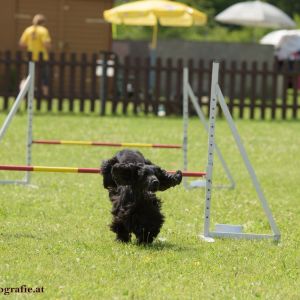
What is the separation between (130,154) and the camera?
285 inches

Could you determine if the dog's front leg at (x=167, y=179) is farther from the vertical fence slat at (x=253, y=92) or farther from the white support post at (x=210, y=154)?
the vertical fence slat at (x=253, y=92)

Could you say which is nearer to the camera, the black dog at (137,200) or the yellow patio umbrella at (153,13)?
the black dog at (137,200)

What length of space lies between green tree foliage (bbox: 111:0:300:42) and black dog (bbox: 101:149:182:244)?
3616cm

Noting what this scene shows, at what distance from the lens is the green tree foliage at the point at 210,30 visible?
146ft

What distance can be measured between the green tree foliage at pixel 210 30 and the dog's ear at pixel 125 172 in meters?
36.2

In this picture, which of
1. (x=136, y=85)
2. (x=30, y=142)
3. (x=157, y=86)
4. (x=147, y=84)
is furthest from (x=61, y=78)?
(x=30, y=142)

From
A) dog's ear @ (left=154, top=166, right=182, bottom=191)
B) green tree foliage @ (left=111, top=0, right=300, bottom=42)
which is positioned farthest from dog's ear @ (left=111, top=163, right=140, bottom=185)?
green tree foliage @ (left=111, top=0, right=300, bottom=42)

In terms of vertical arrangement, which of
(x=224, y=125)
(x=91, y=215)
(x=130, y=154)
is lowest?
(x=224, y=125)

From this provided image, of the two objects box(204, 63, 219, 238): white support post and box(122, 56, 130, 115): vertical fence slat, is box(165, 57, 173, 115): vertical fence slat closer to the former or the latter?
box(122, 56, 130, 115): vertical fence slat

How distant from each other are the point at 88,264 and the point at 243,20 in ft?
74.3

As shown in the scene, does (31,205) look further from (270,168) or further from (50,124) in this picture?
(50,124)

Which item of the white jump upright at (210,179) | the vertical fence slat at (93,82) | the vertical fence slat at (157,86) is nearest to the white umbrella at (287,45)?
the vertical fence slat at (157,86)

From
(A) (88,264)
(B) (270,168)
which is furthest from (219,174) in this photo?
(A) (88,264)

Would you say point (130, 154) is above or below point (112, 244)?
above
